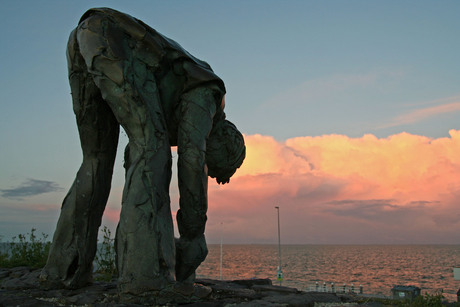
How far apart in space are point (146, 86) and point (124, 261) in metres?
1.51

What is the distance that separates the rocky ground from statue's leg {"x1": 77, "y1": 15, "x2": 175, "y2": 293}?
11 centimetres

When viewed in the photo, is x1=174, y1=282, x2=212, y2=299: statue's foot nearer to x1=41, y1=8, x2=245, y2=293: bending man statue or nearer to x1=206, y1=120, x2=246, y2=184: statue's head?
x1=41, y1=8, x2=245, y2=293: bending man statue

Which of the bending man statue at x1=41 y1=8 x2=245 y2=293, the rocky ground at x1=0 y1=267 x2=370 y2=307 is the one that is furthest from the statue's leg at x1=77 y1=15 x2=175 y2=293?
the rocky ground at x1=0 y1=267 x2=370 y2=307

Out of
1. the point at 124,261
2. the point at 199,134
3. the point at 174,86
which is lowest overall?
the point at 124,261

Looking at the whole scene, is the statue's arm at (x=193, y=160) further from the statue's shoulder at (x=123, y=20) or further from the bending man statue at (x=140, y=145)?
the statue's shoulder at (x=123, y=20)

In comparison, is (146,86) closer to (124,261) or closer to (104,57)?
(104,57)

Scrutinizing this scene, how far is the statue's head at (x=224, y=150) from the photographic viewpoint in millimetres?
4820

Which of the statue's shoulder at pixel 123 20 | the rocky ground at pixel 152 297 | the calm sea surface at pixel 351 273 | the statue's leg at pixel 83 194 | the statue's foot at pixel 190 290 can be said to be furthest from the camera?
the calm sea surface at pixel 351 273

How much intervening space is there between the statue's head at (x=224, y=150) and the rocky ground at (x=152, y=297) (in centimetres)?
128

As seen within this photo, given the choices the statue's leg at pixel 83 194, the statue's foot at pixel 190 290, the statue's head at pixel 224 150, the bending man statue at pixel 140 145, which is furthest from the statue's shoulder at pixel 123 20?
the statue's foot at pixel 190 290

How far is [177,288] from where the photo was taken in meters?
3.45

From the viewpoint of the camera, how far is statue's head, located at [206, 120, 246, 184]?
482cm

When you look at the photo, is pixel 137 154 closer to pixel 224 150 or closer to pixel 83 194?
pixel 83 194

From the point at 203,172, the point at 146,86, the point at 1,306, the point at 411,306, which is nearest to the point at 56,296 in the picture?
the point at 1,306
